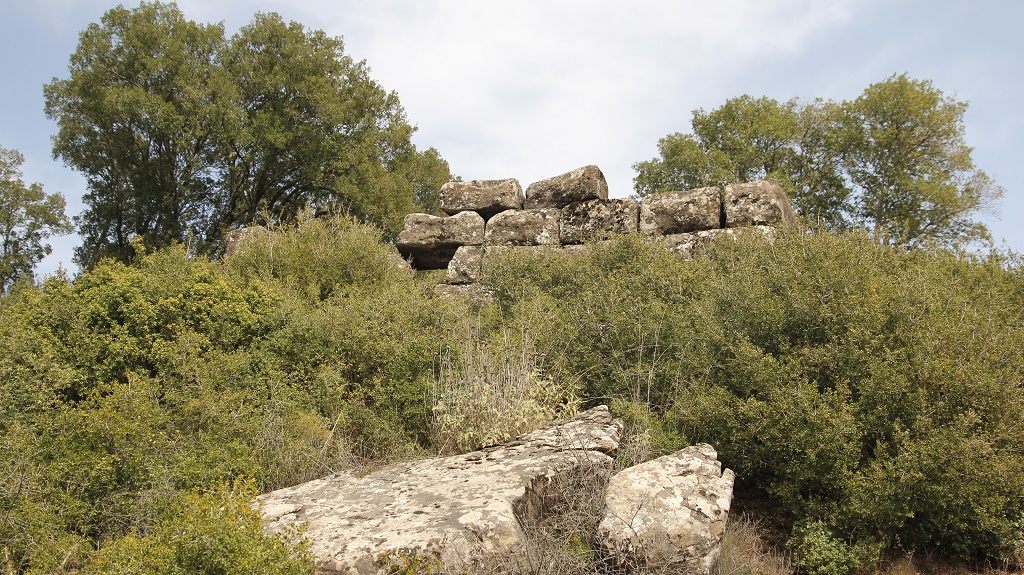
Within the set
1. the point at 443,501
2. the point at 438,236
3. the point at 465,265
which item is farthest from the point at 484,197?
the point at 443,501

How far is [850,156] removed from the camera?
1019 inches

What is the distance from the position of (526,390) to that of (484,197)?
255 inches

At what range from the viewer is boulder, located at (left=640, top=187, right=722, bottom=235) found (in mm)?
10609

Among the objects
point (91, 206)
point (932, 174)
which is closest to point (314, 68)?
point (91, 206)

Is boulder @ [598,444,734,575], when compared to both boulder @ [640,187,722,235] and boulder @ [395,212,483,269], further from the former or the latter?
boulder @ [395,212,483,269]

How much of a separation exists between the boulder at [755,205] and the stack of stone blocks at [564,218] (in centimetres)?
2

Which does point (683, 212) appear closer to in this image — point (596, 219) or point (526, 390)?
point (596, 219)

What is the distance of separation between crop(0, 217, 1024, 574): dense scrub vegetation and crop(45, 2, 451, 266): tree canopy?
43.2 feet

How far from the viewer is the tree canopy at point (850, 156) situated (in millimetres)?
24000

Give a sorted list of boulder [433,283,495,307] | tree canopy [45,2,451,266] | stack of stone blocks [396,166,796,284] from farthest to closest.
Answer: tree canopy [45,2,451,266] → stack of stone blocks [396,166,796,284] → boulder [433,283,495,307]

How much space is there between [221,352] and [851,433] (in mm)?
6187

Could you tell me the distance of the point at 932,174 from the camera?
79.5 ft

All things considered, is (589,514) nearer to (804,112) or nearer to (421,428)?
(421,428)

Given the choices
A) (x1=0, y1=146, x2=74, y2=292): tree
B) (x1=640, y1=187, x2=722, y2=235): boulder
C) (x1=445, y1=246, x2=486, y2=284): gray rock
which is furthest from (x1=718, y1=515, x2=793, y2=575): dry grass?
(x1=0, y1=146, x2=74, y2=292): tree
